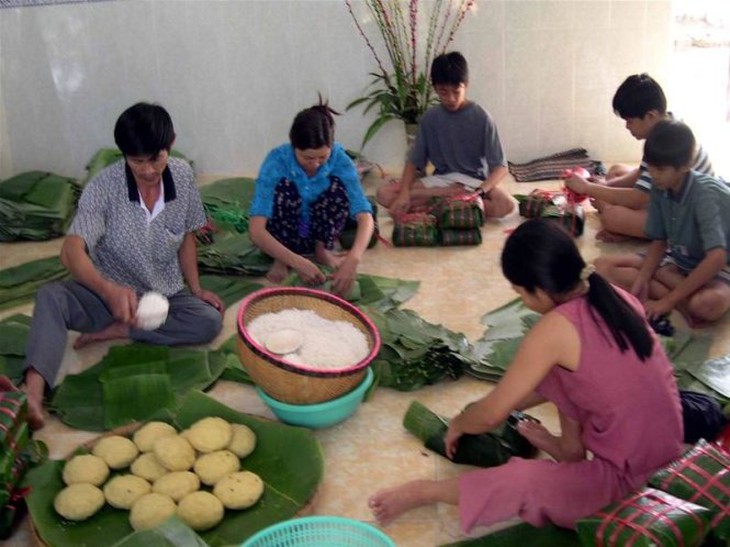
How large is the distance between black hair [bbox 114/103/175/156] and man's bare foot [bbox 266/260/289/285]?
987 millimetres

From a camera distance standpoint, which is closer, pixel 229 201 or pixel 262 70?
pixel 229 201

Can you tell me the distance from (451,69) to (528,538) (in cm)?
239

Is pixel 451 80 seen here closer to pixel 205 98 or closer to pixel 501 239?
pixel 501 239

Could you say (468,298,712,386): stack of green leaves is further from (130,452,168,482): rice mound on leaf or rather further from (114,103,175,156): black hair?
(114,103,175,156): black hair

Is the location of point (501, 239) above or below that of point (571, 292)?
below

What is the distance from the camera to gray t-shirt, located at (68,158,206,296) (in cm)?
278

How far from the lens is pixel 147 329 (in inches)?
108

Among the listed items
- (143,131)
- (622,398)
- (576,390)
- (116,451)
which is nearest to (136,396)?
(116,451)

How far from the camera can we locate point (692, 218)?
2893mm

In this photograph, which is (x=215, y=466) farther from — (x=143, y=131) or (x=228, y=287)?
(x=228, y=287)

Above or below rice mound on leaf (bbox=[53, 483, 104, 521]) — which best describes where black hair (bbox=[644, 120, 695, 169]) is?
above

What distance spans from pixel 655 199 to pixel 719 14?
2.64 meters

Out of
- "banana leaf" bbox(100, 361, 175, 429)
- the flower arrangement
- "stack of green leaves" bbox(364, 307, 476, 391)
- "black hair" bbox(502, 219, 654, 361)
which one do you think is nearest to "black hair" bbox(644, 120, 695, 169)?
"stack of green leaves" bbox(364, 307, 476, 391)

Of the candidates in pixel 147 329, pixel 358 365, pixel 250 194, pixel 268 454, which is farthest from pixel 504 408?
pixel 250 194
